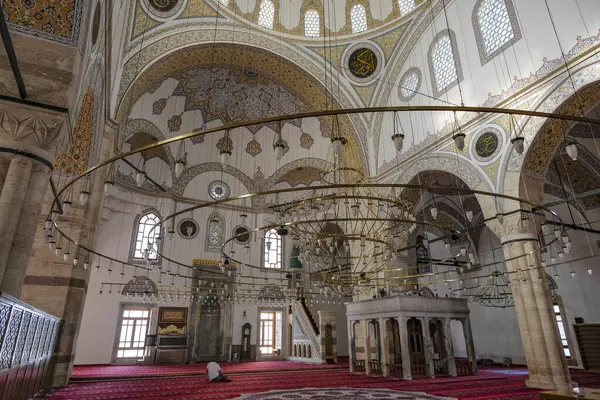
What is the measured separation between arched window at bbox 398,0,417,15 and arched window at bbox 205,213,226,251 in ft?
29.5

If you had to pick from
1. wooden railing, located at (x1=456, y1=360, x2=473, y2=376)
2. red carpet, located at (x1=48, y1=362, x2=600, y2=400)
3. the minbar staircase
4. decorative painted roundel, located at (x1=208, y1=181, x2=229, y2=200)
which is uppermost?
decorative painted roundel, located at (x1=208, y1=181, x2=229, y2=200)

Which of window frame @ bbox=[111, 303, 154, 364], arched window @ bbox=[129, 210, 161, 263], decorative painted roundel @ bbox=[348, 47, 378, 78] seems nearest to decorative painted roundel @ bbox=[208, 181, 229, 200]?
arched window @ bbox=[129, 210, 161, 263]

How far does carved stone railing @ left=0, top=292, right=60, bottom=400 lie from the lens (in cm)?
303

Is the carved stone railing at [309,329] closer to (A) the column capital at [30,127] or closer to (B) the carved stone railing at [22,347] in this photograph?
(B) the carved stone railing at [22,347]

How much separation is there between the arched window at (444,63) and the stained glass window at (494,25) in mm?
695

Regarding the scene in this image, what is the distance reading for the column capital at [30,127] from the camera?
3.36m

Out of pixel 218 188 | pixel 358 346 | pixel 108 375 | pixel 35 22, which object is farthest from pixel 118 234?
pixel 35 22

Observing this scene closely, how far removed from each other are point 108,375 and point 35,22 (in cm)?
729

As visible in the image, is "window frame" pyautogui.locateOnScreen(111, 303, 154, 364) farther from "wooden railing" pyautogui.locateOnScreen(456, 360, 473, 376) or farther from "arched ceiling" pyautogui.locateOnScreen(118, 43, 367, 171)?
"wooden railing" pyautogui.locateOnScreen(456, 360, 473, 376)

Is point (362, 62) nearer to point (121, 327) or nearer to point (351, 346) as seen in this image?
point (351, 346)

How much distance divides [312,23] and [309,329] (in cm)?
963

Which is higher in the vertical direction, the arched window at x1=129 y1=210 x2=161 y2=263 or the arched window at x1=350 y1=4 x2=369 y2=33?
the arched window at x1=350 y1=4 x2=369 y2=33

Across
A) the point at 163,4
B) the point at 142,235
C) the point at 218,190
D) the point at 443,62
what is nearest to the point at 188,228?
the point at 142,235

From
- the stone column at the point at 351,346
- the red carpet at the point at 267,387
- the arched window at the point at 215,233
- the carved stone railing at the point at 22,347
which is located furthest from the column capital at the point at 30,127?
the arched window at the point at 215,233
